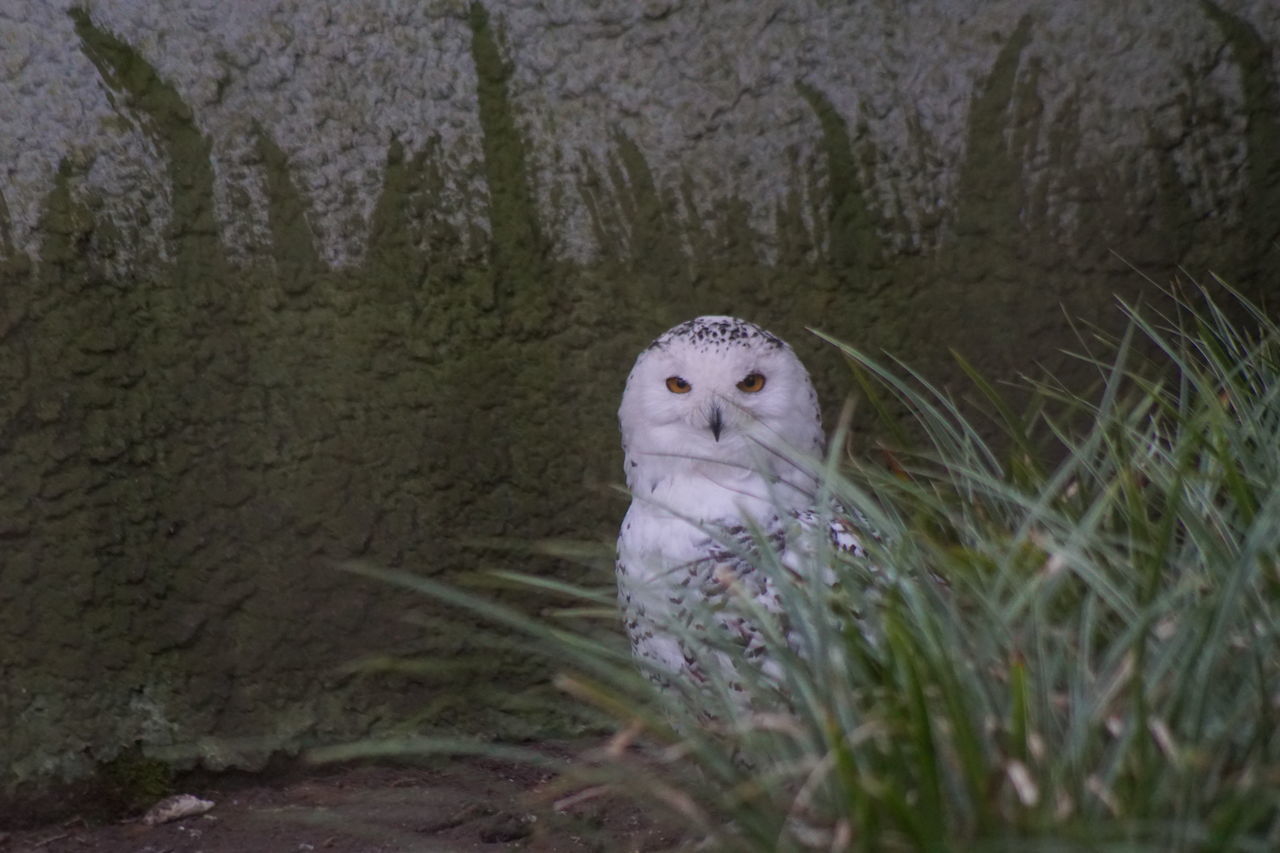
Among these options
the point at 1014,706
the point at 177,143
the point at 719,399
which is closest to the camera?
the point at 1014,706

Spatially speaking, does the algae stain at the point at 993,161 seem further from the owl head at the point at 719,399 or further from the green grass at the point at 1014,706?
the green grass at the point at 1014,706

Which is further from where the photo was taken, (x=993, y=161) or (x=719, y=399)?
(x=993, y=161)

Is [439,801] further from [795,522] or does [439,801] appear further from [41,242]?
[41,242]

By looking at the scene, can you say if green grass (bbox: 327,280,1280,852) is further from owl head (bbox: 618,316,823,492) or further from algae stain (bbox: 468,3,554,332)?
algae stain (bbox: 468,3,554,332)

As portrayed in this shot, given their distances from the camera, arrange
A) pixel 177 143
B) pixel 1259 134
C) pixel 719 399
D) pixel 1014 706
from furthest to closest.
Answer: pixel 1259 134 → pixel 177 143 → pixel 719 399 → pixel 1014 706

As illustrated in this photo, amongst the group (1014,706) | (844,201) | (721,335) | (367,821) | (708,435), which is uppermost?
(844,201)

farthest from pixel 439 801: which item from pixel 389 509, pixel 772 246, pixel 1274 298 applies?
pixel 1274 298

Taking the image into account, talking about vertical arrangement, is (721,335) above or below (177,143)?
below

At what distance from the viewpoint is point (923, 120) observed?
3.39 meters

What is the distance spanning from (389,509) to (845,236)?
1244 millimetres

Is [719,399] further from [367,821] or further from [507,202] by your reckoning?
[367,821]

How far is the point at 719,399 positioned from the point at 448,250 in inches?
32.4

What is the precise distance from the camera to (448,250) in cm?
339

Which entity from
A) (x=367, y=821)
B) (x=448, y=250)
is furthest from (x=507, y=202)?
(x=367, y=821)
